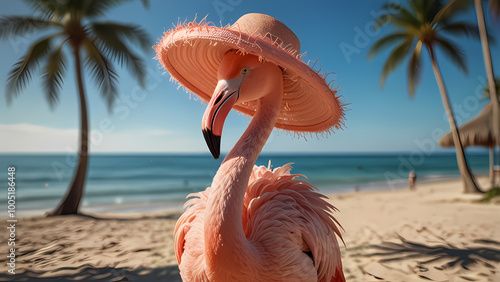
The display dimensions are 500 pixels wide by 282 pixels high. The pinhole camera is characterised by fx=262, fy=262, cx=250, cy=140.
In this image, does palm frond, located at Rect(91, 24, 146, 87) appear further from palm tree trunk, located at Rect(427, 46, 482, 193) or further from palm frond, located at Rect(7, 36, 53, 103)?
palm tree trunk, located at Rect(427, 46, 482, 193)

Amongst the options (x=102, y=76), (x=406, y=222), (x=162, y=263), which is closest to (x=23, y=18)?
(x=102, y=76)

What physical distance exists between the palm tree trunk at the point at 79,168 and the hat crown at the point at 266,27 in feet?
20.7

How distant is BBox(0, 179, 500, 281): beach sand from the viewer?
9.47 ft

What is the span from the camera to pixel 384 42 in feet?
32.2

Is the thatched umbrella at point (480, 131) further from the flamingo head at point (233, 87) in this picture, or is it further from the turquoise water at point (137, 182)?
the flamingo head at point (233, 87)

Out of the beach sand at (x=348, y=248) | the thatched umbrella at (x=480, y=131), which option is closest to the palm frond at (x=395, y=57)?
the thatched umbrella at (x=480, y=131)

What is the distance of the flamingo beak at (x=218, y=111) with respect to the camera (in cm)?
117

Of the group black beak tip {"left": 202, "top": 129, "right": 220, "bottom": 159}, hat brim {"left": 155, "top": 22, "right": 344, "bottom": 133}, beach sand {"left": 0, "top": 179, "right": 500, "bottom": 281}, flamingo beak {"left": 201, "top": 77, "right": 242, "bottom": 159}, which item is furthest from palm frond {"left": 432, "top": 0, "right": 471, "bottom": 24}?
black beak tip {"left": 202, "top": 129, "right": 220, "bottom": 159}

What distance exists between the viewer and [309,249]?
1545 millimetres

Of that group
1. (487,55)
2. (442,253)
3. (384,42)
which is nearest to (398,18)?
(384,42)

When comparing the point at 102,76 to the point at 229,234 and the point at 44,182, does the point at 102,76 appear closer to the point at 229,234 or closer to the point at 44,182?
the point at 229,234

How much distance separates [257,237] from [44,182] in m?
21.3

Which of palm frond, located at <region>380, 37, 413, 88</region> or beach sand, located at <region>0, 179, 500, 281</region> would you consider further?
palm frond, located at <region>380, 37, 413, 88</region>

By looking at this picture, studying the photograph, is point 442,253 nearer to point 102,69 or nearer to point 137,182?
point 102,69
